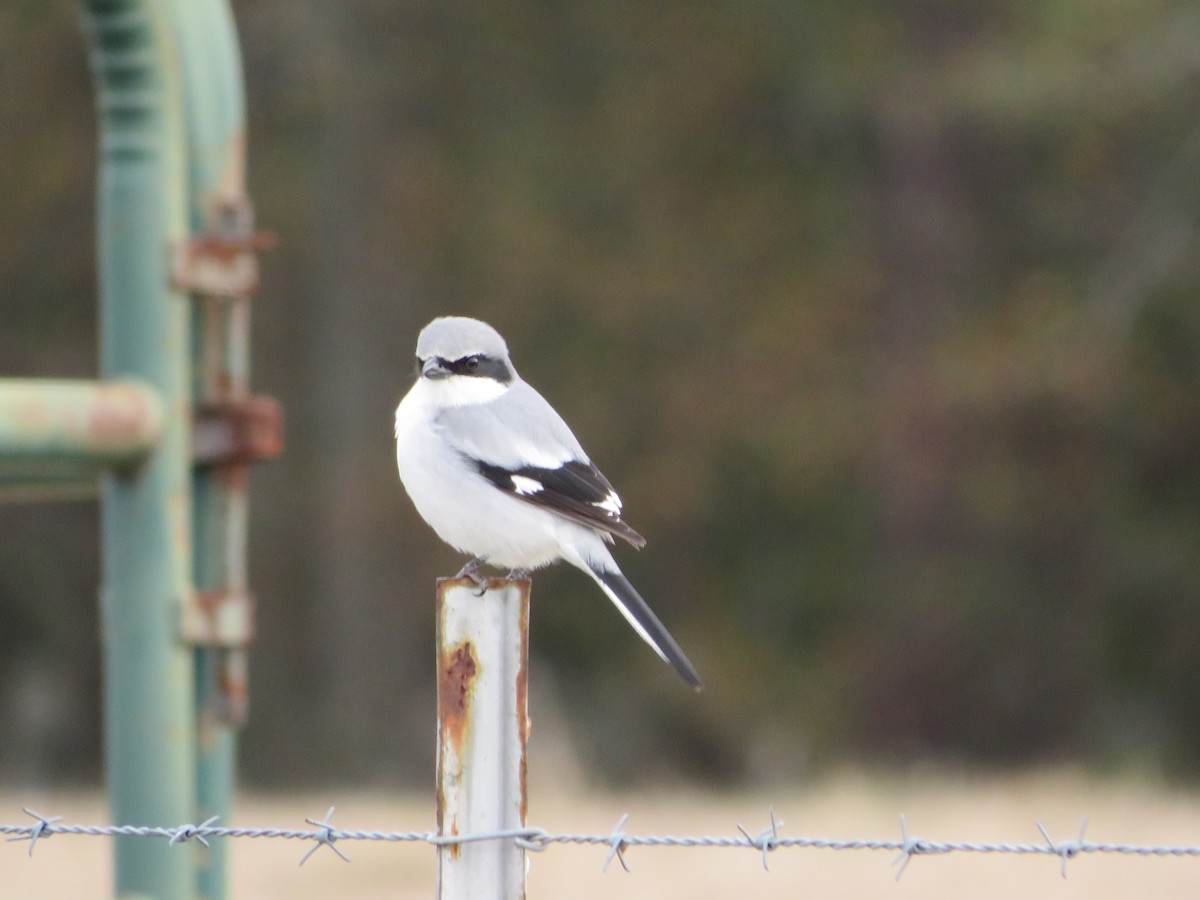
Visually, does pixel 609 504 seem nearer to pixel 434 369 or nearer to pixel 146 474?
pixel 434 369

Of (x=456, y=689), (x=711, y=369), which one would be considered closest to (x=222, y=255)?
(x=456, y=689)

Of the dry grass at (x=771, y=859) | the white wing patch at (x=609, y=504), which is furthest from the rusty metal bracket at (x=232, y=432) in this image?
the dry grass at (x=771, y=859)

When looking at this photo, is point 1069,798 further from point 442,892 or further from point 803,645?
point 803,645

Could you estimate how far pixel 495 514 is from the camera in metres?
3.72

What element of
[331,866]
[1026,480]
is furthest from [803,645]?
[331,866]

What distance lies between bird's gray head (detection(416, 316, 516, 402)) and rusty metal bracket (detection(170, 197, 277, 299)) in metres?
0.48

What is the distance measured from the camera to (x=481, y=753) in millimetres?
2494

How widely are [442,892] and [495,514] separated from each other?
4.38 feet

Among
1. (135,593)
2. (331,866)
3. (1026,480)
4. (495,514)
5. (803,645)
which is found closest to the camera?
(495,514)

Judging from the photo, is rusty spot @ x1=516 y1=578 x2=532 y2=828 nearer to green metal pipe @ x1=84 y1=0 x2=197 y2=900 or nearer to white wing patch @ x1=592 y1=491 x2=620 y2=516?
white wing patch @ x1=592 y1=491 x2=620 y2=516

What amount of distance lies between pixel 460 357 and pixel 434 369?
7cm

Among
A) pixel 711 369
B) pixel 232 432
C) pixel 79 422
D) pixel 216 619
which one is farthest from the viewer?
pixel 711 369

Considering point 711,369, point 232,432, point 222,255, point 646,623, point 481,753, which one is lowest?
point 481,753

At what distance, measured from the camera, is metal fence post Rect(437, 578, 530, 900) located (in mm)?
2488
